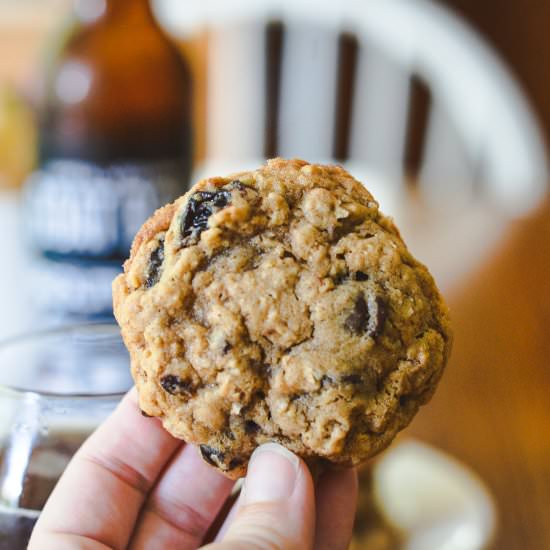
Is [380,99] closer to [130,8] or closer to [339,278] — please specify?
[130,8]

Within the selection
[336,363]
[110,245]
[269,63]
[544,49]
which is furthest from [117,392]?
[544,49]

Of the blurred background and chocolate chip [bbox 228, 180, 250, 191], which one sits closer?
chocolate chip [bbox 228, 180, 250, 191]

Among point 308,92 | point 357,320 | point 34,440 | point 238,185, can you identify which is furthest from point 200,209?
point 308,92

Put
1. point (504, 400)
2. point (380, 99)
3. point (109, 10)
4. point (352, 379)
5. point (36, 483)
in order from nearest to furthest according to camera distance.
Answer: point (352, 379), point (36, 483), point (504, 400), point (109, 10), point (380, 99)

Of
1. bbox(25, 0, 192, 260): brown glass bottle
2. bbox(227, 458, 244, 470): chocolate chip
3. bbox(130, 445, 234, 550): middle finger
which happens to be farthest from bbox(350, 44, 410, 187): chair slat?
bbox(227, 458, 244, 470): chocolate chip

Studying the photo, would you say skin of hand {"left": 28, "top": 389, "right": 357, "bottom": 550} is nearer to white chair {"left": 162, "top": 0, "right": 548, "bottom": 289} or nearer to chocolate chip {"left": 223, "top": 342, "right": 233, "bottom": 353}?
chocolate chip {"left": 223, "top": 342, "right": 233, "bottom": 353}

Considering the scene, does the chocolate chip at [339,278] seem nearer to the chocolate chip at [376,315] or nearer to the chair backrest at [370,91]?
the chocolate chip at [376,315]

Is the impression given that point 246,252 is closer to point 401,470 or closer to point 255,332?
point 255,332
